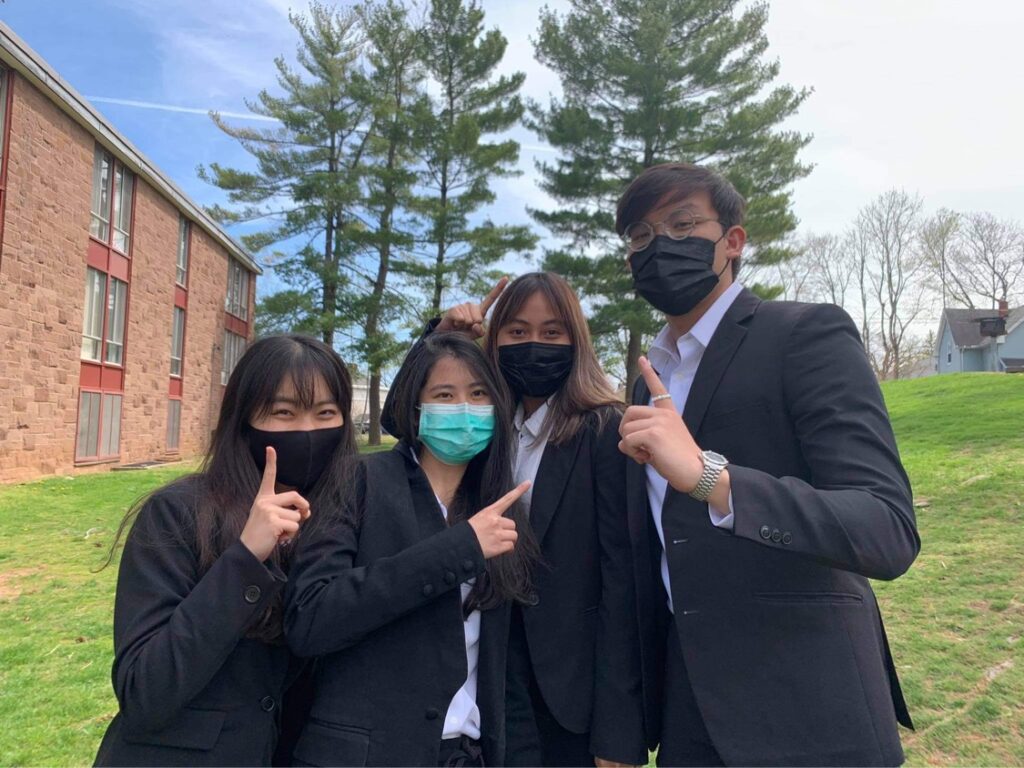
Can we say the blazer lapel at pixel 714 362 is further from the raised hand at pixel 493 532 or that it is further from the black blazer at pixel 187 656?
the black blazer at pixel 187 656

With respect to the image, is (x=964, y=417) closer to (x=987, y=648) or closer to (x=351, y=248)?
(x=987, y=648)

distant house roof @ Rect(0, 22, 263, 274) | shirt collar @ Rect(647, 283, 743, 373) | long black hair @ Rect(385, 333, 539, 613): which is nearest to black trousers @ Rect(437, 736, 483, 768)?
long black hair @ Rect(385, 333, 539, 613)

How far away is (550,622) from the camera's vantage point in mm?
2143

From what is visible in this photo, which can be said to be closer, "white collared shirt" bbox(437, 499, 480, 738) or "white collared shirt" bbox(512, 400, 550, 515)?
"white collared shirt" bbox(437, 499, 480, 738)

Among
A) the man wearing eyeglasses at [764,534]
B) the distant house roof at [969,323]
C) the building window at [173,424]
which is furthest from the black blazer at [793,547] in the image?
the distant house roof at [969,323]

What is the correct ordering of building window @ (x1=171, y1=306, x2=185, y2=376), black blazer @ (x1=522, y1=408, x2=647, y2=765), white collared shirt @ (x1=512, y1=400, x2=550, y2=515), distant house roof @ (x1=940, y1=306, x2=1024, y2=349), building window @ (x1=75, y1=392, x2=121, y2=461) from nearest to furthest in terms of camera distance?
black blazer @ (x1=522, y1=408, x2=647, y2=765)
white collared shirt @ (x1=512, y1=400, x2=550, y2=515)
building window @ (x1=75, y1=392, x2=121, y2=461)
building window @ (x1=171, y1=306, x2=185, y2=376)
distant house roof @ (x1=940, y1=306, x2=1024, y2=349)

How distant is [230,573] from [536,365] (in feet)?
3.92

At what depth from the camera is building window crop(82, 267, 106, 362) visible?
59.6 feet

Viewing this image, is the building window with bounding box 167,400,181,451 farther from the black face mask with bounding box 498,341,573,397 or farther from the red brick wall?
the black face mask with bounding box 498,341,573,397

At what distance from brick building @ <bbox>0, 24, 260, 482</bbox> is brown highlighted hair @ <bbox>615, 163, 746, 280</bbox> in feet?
34.0

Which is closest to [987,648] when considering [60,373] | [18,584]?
[18,584]

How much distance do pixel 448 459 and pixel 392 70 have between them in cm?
2648

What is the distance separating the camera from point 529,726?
2.09m

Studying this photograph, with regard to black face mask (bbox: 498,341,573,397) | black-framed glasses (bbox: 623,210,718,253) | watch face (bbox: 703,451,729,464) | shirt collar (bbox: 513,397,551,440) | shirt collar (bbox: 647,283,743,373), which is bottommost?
watch face (bbox: 703,451,729,464)
